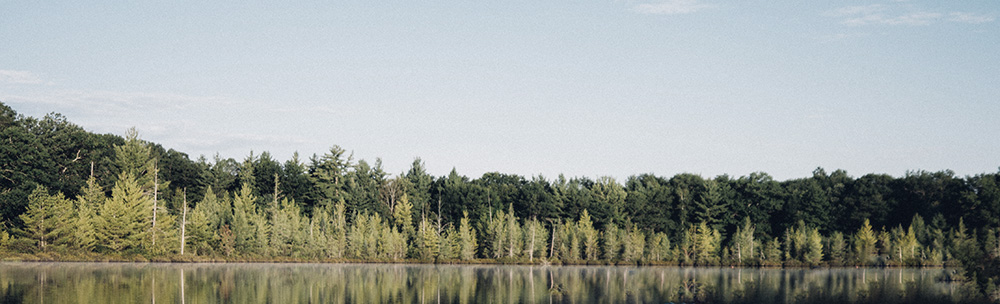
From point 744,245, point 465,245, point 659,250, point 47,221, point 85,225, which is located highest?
point 47,221

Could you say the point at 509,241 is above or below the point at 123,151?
below

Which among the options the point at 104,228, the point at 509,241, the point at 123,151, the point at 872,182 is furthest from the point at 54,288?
the point at 872,182

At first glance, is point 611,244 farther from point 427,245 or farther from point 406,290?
point 406,290

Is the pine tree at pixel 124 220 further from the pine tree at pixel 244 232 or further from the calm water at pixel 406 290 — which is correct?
A: the calm water at pixel 406 290

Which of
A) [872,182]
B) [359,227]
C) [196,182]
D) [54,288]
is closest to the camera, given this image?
[54,288]

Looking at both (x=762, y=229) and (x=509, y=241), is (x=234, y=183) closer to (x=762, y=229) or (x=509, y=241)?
(x=509, y=241)

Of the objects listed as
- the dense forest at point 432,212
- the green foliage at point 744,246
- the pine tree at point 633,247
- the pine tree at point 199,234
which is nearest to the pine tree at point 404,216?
the dense forest at point 432,212

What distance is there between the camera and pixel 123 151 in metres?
87.2

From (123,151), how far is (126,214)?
1314 centimetres

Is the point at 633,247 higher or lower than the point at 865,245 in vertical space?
lower

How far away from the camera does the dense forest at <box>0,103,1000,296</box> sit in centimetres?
7962

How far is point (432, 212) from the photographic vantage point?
108875mm

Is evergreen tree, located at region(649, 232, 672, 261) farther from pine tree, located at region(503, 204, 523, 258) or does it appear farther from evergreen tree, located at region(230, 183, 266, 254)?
evergreen tree, located at region(230, 183, 266, 254)

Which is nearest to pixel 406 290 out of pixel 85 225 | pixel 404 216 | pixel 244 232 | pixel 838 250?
pixel 85 225
